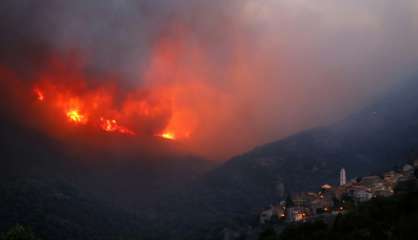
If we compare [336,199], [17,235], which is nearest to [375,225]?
[17,235]

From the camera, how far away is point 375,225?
59688 millimetres

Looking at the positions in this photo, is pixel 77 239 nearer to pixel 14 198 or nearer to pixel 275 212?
pixel 14 198

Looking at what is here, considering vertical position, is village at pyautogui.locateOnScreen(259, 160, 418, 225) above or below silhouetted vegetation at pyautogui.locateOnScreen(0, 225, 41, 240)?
above

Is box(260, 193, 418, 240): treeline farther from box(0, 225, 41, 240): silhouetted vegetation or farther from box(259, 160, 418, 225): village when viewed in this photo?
box(259, 160, 418, 225): village

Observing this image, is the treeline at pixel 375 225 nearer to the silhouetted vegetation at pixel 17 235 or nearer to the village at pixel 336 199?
the silhouetted vegetation at pixel 17 235

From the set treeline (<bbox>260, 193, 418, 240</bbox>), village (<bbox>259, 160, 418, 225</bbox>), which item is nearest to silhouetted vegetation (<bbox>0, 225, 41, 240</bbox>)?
treeline (<bbox>260, 193, 418, 240</bbox>)

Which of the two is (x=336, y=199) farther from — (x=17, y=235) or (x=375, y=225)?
(x=17, y=235)

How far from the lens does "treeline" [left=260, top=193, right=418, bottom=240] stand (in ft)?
182

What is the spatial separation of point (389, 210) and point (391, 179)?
252ft

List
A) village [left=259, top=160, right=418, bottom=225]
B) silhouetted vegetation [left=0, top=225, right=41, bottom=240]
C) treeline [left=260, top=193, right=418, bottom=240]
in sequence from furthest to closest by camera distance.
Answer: village [left=259, top=160, right=418, bottom=225]
silhouetted vegetation [left=0, top=225, right=41, bottom=240]
treeline [left=260, top=193, right=418, bottom=240]

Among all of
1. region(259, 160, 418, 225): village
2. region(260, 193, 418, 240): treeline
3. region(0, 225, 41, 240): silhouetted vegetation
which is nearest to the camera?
region(260, 193, 418, 240): treeline

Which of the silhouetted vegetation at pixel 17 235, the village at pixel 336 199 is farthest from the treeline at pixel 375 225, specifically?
the village at pixel 336 199

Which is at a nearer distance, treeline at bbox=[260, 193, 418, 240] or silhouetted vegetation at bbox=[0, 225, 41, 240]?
treeline at bbox=[260, 193, 418, 240]

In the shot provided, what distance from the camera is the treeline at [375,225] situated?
182 ft
